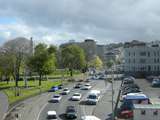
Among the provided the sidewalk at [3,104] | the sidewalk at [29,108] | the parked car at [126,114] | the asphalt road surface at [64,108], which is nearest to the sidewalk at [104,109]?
the asphalt road surface at [64,108]

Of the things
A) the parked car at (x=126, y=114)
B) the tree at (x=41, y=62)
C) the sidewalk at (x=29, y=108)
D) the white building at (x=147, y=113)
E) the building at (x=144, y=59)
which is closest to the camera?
the white building at (x=147, y=113)

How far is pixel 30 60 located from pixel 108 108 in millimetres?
35755

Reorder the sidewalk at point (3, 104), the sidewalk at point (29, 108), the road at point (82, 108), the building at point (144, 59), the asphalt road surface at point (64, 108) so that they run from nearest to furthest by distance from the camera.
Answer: the sidewalk at point (29, 108) → the road at point (82, 108) → the asphalt road surface at point (64, 108) → the sidewalk at point (3, 104) → the building at point (144, 59)

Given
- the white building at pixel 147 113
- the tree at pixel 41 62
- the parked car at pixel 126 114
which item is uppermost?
the tree at pixel 41 62

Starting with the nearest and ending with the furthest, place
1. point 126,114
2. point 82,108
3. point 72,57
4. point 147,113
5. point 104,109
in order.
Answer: point 147,113, point 126,114, point 104,109, point 82,108, point 72,57

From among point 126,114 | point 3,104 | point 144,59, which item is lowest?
point 126,114

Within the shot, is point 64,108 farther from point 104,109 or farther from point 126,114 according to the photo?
point 126,114

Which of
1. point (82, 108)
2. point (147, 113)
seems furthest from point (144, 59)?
point (147, 113)

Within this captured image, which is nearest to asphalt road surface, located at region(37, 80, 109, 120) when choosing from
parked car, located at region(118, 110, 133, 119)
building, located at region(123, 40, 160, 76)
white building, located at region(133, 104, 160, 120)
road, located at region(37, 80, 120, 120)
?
road, located at region(37, 80, 120, 120)

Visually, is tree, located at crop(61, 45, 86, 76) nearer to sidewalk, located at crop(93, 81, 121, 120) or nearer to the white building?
sidewalk, located at crop(93, 81, 121, 120)

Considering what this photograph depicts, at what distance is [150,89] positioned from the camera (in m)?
70.1

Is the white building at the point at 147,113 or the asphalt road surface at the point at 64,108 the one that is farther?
the asphalt road surface at the point at 64,108

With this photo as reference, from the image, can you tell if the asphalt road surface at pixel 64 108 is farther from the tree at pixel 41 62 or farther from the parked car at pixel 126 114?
the tree at pixel 41 62

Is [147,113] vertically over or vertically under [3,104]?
over
